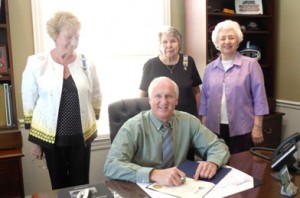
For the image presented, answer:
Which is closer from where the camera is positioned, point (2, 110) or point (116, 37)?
point (2, 110)

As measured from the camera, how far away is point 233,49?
2.25m

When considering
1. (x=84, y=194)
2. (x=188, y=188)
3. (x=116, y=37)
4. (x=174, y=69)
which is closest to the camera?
(x=84, y=194)

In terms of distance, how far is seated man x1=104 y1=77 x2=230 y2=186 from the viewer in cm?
137

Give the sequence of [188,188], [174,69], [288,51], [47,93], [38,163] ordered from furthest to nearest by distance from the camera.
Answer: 1. [288,51]
2. [38,163]
3. [174,69]
4. [47,93]
5. [188,188]

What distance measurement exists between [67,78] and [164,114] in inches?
26.6

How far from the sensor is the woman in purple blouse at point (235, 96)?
7.18 feet

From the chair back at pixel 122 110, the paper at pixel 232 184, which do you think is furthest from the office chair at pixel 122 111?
the paper at pixel 232 184

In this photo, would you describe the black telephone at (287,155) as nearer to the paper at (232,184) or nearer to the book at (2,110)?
the paper at (232,184)

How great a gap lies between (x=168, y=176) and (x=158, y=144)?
0.29m

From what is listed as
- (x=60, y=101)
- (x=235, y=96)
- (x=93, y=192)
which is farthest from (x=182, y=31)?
(x=93, y=192)

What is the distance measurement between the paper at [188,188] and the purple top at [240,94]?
40.0 inches

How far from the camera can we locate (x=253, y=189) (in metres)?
1.25

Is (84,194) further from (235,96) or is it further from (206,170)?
(235,96)

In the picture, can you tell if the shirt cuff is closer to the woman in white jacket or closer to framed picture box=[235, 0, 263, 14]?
the woman in white jacket
